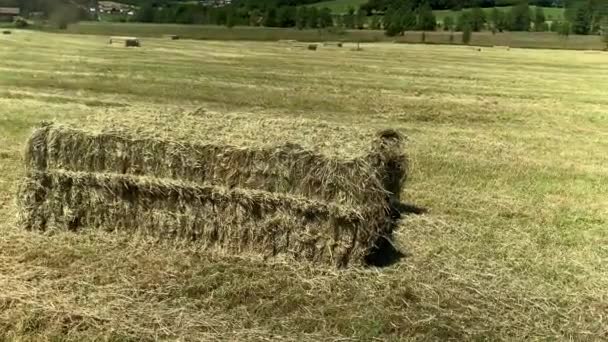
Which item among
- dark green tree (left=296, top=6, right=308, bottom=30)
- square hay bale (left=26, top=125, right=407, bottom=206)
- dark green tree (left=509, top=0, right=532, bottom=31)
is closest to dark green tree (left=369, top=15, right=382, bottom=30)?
dark green tree (left=296, top=6, right=308, bottom=30)

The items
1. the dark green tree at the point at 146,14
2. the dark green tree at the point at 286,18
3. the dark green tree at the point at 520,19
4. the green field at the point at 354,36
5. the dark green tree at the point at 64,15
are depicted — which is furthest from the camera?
the dark green tree at the point at 520,19

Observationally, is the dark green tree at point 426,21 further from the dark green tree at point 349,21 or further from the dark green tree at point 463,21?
the dark green tree at point 349,21

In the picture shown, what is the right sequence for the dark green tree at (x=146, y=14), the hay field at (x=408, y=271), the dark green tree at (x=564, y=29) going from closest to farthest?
1. the hay field at (x=408, y=271)
2. the dark green tree at (x=146, y=14)
3. the dark green tree at (x=564, y=29)

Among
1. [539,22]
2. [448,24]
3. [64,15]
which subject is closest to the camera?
[64,15]

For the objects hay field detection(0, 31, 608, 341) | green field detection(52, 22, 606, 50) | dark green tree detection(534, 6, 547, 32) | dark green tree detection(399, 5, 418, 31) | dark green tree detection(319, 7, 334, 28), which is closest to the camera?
hay field detection(0, 31, 608, 341)

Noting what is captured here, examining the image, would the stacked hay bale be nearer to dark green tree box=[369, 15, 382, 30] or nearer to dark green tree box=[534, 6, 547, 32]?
dark green tree box=[369, 15, 382, 30]

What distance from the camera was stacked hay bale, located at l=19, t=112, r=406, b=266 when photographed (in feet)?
23.2

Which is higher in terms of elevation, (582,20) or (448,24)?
(582,20)

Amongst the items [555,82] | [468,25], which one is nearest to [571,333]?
[555,82]

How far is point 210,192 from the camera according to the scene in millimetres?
7289

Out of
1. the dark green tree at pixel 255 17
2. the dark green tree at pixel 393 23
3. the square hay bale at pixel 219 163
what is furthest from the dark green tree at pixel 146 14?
the square hay bale at pixel 219 163

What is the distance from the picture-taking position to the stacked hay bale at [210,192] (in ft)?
23.2

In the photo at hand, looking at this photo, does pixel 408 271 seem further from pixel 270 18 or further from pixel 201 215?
pixel 270 18

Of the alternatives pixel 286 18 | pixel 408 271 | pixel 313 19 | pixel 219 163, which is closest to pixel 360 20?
pixel 313 19
